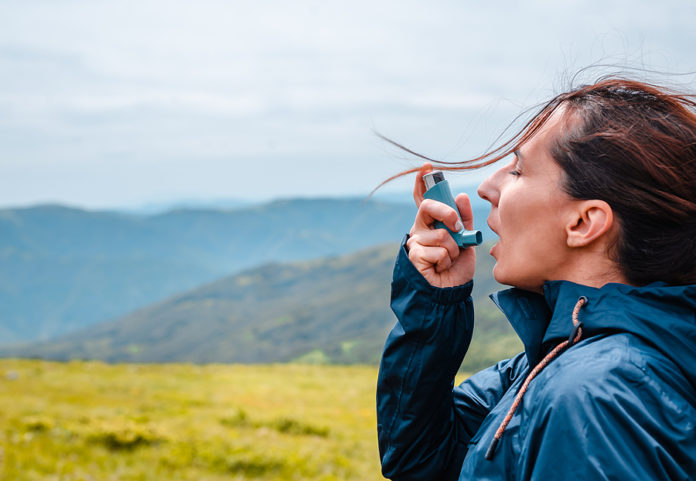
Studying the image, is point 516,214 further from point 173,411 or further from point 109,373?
point 109,373

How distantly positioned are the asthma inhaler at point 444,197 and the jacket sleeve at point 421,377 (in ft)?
0.58

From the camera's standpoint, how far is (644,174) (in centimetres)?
161

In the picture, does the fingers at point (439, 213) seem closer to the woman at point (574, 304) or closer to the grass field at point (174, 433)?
the woman at point (574, 304)

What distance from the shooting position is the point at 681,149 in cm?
162

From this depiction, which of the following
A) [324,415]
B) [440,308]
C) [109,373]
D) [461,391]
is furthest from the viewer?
[109,373]

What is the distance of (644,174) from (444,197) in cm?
66

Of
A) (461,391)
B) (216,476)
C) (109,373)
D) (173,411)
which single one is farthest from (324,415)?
(461,391)

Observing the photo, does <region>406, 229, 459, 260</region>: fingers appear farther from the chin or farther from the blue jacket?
the chin

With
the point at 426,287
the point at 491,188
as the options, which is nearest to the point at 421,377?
the point at 426,287

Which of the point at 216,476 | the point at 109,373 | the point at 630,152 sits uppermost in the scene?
the point at 630,152

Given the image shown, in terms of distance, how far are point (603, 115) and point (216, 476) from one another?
7.29m

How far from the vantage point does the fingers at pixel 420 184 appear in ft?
7.29

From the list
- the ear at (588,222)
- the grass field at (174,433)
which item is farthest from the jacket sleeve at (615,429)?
the grass field at (174,433)

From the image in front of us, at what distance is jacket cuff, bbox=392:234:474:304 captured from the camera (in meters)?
2.09
